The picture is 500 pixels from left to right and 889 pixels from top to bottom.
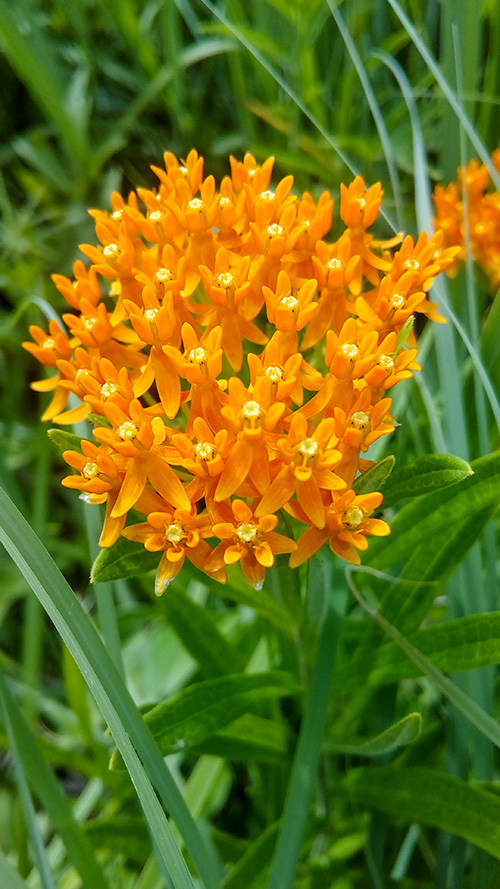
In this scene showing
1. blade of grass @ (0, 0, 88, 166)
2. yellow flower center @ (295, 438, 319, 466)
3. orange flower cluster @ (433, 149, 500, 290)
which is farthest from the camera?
blade of grass @ (0, 0, 88, 166)

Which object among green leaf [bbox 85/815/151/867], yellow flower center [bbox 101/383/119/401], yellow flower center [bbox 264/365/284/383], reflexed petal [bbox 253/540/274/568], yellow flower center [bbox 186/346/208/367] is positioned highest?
yellow flower center [bbox 186/346/208/367]

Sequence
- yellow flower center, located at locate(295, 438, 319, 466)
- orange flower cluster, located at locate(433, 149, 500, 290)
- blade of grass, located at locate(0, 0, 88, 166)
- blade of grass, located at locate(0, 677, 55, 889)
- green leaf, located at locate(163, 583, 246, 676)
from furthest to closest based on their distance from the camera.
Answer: blade of grass, located at locate(0, 0, 88, 166)
orange flower cluster, located at locate(433, 149, 500, 290)
green leaf, located at locate(163, 583, 246, 676)
blade of grass, located at locate(0, 677, 55, 889)
yellow flower center, located at locate(295, 438, 319, 466)

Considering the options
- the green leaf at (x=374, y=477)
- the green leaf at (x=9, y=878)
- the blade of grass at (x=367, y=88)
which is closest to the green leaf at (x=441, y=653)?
the green leaf at (x=374, y=477)

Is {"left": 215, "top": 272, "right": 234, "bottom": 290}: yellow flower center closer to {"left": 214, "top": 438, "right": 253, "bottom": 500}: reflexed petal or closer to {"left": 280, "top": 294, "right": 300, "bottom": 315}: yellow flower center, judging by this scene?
{"left": 280, "top": 294, "right": 300, "bottom": 315}: yellow flower center

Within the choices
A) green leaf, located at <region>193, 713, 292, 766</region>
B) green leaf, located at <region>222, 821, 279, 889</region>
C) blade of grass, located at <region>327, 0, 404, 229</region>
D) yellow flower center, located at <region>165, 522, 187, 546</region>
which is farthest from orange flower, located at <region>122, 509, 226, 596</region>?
blade of grass, located at <region>327, 0, 404, 229</region>

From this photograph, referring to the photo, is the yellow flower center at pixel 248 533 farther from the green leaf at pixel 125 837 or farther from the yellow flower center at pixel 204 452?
the green leaf at pixel 125 837

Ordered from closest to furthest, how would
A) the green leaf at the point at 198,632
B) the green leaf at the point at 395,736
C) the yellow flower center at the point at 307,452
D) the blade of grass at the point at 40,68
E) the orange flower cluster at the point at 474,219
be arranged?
the yellow flower center at the point at 307,452 → the green leaf at the point at 395,736 → the green leaf at the point at 198,632 → the orange flower cluster at the point at 474,219 → the blade of grass at the point at 40,68

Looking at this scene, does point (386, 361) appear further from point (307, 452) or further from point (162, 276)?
point (162, 276)

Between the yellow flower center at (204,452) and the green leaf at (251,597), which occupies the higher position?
the yellow flower center at (204,452)

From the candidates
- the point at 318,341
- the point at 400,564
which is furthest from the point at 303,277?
the point at 400,564
